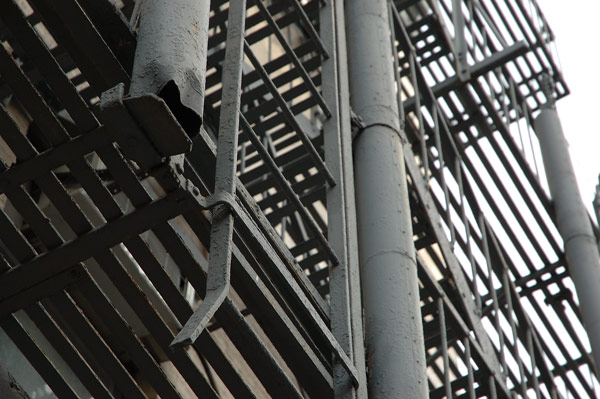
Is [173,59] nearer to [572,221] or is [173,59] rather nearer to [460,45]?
[460,45]

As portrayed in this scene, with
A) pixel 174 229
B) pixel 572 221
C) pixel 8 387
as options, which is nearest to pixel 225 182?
pixel 174 229

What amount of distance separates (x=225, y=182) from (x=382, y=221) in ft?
6.89

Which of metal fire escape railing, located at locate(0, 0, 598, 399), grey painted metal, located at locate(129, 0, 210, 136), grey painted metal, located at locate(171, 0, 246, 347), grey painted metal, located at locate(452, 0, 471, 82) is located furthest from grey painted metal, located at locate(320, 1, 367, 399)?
grey painted metal, located at locate(452, 0, 471, 82)

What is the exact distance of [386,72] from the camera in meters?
8.04

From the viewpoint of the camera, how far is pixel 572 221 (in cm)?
1166

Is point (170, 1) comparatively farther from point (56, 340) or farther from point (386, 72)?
point (386, 72)

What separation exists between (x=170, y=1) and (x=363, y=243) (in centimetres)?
282

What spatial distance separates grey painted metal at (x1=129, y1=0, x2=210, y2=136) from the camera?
413 cm

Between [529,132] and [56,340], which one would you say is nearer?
[56,340]

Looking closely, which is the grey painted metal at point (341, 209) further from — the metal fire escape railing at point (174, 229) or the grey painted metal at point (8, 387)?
the grey painted metal at point (8, 387)

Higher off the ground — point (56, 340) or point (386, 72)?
point (56, 340)

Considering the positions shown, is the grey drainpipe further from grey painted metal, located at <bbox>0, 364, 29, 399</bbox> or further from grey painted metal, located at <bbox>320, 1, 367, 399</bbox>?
grey painted metal, located at <bbox>0, 364, 29, 399</bbox>

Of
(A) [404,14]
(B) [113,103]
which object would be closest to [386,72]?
(B) [113,103]

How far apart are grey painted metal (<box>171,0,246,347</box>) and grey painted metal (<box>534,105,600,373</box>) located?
6236mm
